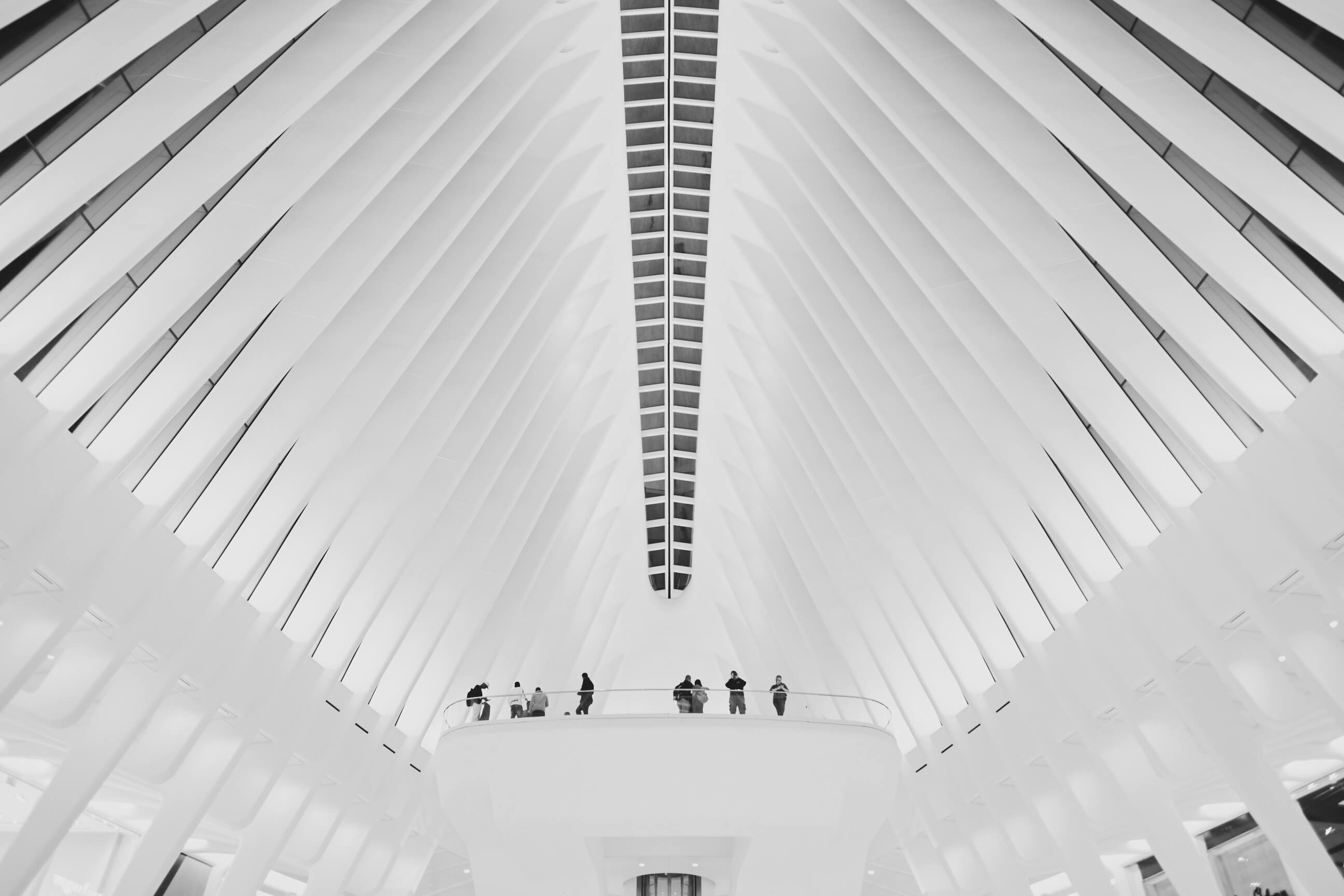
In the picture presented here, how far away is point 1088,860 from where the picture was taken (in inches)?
811

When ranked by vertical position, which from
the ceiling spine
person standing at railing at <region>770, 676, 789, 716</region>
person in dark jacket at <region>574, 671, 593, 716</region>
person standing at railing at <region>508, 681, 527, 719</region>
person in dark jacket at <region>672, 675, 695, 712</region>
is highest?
the ceiling spine

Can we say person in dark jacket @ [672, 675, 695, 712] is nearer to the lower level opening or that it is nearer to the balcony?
the balcony

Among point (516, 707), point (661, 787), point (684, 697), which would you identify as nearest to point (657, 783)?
point (661, 787)

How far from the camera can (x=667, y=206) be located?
2428 centimetres

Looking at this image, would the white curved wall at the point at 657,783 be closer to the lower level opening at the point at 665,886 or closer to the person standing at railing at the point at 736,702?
the person standing at railing at the point at 736,702

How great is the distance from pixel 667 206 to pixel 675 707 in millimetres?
11002

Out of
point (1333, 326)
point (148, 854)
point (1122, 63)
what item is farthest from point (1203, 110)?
point (148, 854)

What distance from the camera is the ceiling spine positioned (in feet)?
68.1

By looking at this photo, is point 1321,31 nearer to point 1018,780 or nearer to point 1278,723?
point 1278,723

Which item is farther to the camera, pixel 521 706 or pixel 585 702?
pixel 585 702

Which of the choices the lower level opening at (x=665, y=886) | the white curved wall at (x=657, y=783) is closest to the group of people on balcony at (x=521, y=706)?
the white curved wall at (x=657, y=783)

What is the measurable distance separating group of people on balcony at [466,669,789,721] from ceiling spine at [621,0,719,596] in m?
9.54

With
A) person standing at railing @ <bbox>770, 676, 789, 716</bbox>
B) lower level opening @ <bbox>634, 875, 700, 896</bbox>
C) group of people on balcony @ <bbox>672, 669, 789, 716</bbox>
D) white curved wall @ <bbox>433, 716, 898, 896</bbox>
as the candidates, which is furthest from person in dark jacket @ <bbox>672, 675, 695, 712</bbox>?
lower level opening @ <bbox>634, 875, 700, 896</bbox>

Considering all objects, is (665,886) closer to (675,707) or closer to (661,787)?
(661,787)
